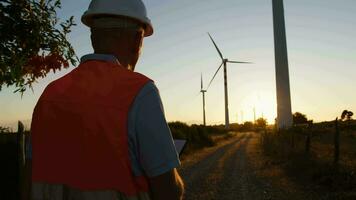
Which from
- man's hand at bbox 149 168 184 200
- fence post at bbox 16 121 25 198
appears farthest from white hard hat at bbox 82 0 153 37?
fence post at bbox 16 121 25 198

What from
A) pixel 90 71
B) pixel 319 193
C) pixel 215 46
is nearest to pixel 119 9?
pixel 90 71

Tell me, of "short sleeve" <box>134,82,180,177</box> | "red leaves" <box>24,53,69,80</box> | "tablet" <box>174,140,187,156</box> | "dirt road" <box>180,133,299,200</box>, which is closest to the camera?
"short sleeve" <box>134,82,180,177</box>

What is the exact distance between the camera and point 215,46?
55281 mm

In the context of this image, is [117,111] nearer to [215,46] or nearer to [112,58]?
[112,58]

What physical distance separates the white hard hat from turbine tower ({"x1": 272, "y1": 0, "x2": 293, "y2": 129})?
47.4 m

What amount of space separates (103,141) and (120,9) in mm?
688

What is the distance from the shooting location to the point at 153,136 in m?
1.95

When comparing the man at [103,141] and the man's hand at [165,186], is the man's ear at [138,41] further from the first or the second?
the man's hand at [165,186]

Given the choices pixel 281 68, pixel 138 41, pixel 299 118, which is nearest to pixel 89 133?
pixel 138 41

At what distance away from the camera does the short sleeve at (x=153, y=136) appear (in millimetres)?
1946

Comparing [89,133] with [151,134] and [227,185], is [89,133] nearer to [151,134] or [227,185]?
[151,134]

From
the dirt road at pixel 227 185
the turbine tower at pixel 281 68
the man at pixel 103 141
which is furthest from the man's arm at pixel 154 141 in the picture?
the turbine tower at pixel 281 68

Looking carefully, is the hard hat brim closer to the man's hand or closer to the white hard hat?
the white hard hat

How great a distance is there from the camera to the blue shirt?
195 centimetres
